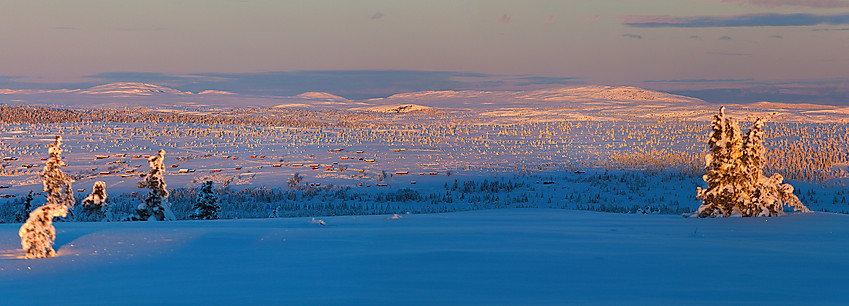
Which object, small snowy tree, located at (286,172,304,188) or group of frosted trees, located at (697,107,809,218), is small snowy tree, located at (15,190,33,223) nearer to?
small snowy tree, located at (286,172,304,188)

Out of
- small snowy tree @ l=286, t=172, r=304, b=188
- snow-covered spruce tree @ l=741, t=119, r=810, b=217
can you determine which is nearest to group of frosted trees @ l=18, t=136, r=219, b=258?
small snowy tree @ l=286, t=172, r=304, b=188

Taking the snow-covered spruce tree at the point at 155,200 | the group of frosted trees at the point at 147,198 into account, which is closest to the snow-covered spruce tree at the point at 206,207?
the group of frosted trees at the point at 147,198

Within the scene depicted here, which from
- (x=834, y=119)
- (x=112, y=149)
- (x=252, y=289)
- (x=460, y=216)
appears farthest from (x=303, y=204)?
(x=834, y=119)

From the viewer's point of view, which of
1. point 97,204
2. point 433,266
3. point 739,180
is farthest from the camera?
point 97,204

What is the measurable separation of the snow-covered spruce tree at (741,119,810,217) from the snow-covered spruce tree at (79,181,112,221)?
738 inches

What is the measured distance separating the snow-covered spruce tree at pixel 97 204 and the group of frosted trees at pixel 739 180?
59.2 ft

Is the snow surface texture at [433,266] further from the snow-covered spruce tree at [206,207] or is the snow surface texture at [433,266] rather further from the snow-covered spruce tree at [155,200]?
the snow-covered spruce tree at [206,207]

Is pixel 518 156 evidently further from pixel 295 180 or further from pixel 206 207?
pixel 206 207

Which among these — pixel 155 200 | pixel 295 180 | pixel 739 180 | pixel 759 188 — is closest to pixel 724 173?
pixel 739 180

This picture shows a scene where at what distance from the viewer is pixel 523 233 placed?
10820 mm

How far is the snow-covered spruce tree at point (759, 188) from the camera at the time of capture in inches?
568

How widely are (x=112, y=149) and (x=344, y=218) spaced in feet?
172

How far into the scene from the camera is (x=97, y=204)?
24.2 m

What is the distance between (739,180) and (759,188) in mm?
398
